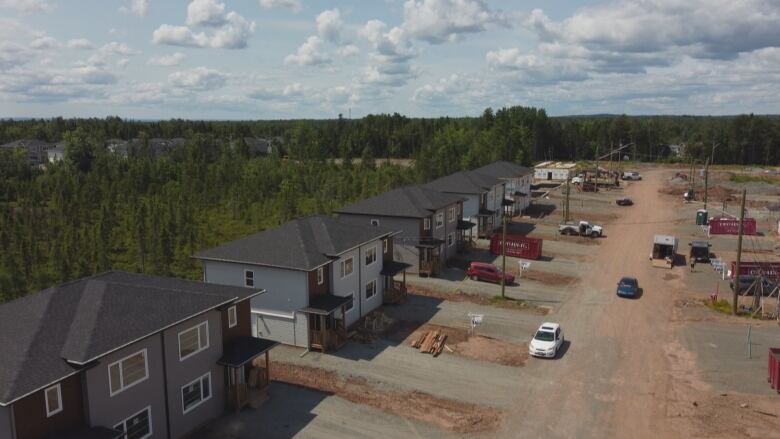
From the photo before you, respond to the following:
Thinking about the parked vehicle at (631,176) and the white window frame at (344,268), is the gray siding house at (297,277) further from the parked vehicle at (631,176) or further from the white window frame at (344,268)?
the parked vehicle at (631,176)

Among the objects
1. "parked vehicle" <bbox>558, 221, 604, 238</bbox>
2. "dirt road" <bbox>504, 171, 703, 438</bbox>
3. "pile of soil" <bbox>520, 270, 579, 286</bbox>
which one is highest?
"parked vehicle" <bbox>558, 221, 604, 238</bbox>

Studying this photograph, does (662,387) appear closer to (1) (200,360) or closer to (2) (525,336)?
(2) (525,336)

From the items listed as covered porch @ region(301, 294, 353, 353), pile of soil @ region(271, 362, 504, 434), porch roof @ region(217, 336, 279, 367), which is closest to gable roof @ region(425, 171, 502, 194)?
covered porch @ region(301, 294, 353, 353)

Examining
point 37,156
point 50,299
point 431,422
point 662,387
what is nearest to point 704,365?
point 662,387

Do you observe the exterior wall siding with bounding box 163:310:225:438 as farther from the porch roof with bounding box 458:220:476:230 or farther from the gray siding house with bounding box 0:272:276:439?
the porch roof with bounding box 458:220:476:230

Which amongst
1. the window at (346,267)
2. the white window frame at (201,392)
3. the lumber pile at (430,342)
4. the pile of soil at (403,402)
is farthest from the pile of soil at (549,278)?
the white window frame at (201,392)

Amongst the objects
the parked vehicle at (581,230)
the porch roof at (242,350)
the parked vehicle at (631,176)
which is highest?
the parked vehicle at (631,176)
